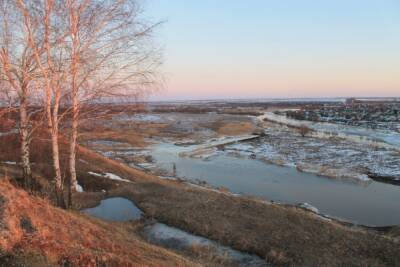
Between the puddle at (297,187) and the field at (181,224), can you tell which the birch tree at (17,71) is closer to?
the field at (181,224)

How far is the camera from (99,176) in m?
16.5

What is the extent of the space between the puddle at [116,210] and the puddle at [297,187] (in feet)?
22.8

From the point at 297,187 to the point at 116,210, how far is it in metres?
10.5

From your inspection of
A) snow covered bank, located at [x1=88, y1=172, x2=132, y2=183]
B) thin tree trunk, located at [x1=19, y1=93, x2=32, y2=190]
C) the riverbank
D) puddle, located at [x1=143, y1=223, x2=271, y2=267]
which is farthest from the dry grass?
snow covered bank, located at [x1=88, y1=172, x2=132, y2=183]

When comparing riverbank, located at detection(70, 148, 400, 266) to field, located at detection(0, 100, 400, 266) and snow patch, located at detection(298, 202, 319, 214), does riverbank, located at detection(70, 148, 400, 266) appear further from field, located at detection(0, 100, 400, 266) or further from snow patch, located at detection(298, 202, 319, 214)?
snow patch, located at detection(298, 202, 319, 214)

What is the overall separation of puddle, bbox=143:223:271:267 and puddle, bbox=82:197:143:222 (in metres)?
1.23

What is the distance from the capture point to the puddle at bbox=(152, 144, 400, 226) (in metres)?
14.6

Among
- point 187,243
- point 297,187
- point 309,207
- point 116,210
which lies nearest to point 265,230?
point 187,243

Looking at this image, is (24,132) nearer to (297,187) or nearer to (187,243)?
(187,243)

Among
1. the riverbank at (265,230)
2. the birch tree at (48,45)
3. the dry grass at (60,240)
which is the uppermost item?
the birch tree at (48,45)

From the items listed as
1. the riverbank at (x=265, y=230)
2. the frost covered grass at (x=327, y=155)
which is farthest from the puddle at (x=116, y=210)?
the frost covered grass at (x=327, y=155)

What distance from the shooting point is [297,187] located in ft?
61.1

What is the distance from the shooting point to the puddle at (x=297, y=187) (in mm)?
14599

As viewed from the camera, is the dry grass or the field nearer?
the dry grass
